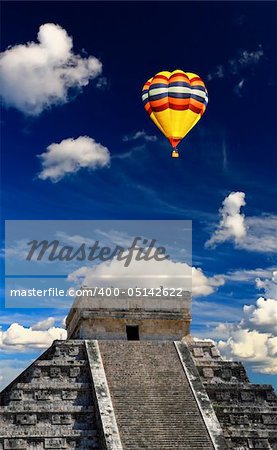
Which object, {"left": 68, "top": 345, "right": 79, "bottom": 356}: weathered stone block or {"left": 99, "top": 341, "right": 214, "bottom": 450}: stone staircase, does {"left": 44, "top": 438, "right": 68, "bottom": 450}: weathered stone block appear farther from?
{"left": 68, "top": 345, "right": 79, "bottom": 356}: weathered stone block

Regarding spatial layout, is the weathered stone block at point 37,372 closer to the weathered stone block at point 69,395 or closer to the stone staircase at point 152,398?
the weathered stone block at point 69,395

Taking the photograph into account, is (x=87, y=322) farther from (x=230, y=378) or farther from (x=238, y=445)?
(x=238, y=445)

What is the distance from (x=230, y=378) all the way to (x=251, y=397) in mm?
1051

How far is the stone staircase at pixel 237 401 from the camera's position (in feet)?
67.5

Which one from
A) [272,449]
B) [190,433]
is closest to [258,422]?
[272,449]

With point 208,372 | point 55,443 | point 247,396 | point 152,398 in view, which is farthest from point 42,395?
point 247,396

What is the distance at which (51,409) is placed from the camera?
20.1 metres

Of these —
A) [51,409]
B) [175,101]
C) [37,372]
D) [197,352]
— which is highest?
[175,101]

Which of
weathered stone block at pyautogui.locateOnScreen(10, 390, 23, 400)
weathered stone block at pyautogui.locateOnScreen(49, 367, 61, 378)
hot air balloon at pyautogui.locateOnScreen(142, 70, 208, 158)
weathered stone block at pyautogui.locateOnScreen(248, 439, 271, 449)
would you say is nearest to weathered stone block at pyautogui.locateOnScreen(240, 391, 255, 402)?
weathered stone block at pyautogui.locateOnScreen(248, 439, 271, 449)

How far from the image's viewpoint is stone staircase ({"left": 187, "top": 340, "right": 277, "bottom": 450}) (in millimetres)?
20578

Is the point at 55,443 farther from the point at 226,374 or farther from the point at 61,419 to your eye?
the point at 226,374

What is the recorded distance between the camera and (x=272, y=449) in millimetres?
20625

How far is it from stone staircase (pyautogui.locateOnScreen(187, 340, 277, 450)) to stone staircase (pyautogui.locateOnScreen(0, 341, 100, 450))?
4.19m

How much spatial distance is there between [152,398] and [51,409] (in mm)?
3192
